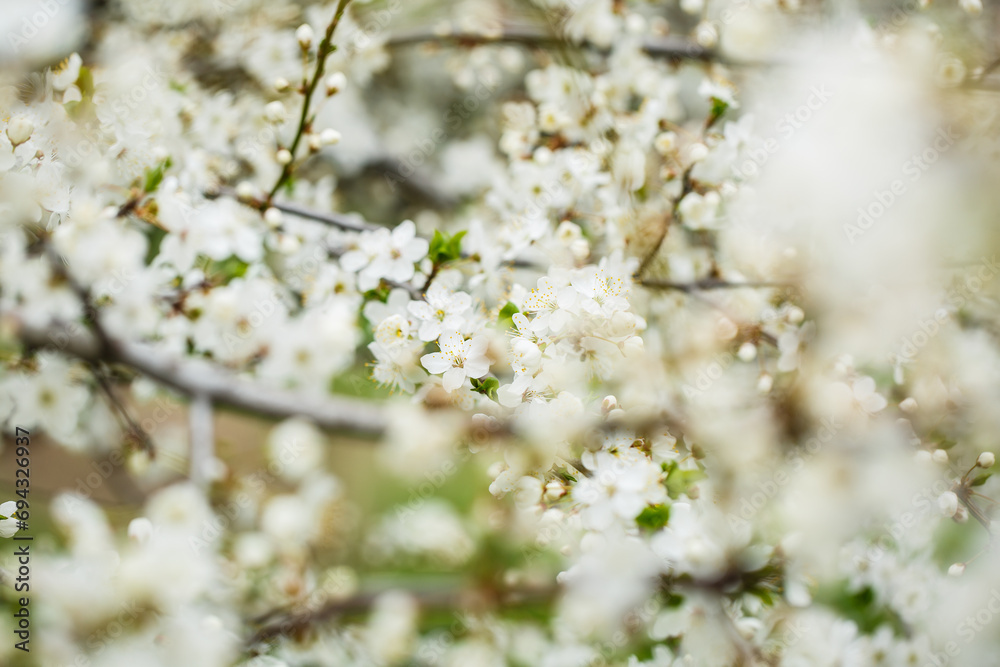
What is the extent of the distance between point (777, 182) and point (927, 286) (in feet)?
1.47

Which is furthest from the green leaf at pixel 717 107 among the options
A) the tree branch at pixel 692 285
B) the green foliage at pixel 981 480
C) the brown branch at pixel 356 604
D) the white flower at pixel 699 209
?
the brown branch at pixel 356 604

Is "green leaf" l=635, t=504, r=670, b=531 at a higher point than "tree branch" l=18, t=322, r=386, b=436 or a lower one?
higher

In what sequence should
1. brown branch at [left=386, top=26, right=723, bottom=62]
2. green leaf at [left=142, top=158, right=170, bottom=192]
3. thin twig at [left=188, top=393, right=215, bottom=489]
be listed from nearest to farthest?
green leaf at [left=142, top=158, right=170, bottom=192]
thin twig at [left=188, top=393, right=215, bottom=489]
brown branch at [left=386, top=26, right=723, bottom=62]

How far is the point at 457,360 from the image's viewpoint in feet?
2.58

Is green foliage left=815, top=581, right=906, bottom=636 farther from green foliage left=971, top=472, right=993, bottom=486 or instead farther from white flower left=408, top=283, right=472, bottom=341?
white flower left=408, top=283, right=472, bottom=341

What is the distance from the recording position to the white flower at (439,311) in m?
0.81

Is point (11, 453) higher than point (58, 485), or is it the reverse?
point (11, 453)

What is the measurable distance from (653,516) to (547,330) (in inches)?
11.9

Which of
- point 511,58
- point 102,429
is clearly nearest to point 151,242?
point 102,429

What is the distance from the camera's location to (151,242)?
5.82 ft

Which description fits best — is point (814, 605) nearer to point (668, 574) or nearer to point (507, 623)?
point (668, 574)

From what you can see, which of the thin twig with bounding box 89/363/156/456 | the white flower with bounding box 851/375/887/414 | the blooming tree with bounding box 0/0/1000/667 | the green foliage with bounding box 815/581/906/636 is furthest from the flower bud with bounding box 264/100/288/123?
the green foliage with bounding box 815/581/906/636

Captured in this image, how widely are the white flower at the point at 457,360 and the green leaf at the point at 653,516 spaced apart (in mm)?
297

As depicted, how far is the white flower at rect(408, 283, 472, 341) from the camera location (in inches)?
32.0
